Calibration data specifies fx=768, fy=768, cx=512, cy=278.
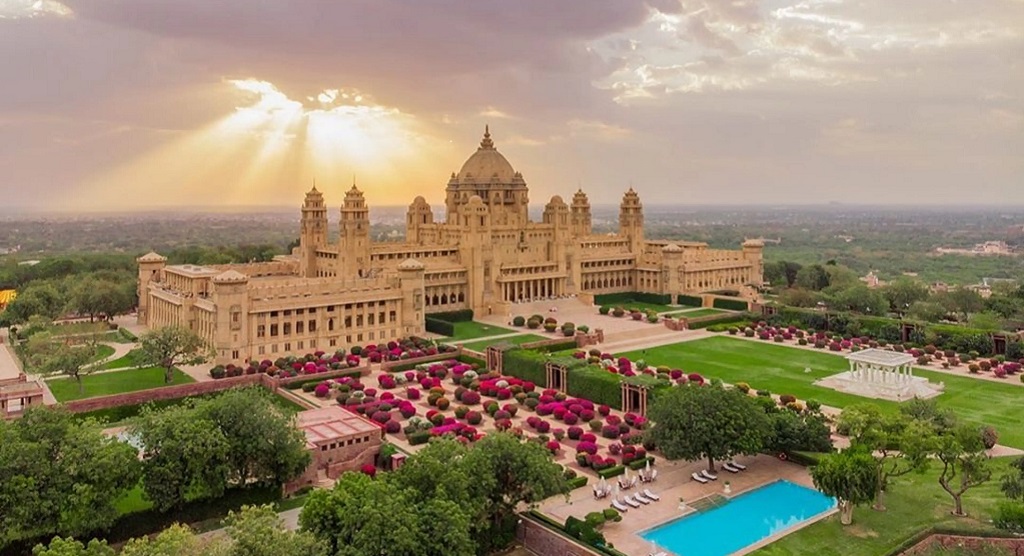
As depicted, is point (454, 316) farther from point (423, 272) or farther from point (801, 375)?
point (801, 375)

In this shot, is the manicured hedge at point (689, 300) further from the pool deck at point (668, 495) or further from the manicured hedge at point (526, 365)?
the pool deck at point (668, 495)

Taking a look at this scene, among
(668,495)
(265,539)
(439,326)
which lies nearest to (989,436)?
(668,495)

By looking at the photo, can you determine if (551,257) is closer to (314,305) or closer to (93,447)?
(314,305)

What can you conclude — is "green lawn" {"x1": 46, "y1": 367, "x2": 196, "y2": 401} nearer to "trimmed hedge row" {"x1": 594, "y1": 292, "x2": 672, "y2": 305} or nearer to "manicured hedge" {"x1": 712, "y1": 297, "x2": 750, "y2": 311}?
"trimmed hedge row" {"x1": 594, "y1": 292, "x2": 672, "y2": 305}

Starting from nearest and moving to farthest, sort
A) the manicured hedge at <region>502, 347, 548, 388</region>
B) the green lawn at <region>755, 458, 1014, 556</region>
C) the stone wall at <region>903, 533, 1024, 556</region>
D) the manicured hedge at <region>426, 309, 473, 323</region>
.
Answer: the stone wall at <region>903, 533, 1024, 556</region>
the green lawn at <region>755, 458, 1014, 556</region>
the manicured hedge at <region>502, 347, 548, 388</region>
the manicured hedge at <region>426, 309, 473, 323</region>

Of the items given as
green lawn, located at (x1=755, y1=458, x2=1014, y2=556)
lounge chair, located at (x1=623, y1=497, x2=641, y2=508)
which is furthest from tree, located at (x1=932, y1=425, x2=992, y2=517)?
lounge chair, located at (x1=623, y1=497, x2=641, y2=508)

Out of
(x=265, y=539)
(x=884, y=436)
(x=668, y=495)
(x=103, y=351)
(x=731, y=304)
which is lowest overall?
(x=668, y=495)

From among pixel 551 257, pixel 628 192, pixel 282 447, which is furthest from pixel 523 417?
pixel 628 192
